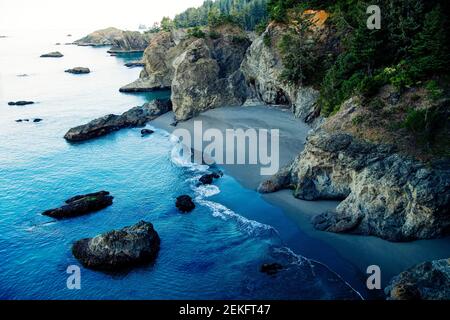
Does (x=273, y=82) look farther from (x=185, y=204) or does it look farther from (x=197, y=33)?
(x=185, y=204)

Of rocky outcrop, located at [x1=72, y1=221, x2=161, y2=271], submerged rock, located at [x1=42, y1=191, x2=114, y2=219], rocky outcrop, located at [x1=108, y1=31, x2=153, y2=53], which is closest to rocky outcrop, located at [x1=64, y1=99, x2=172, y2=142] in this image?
submerged rock, located at [x1=42, y1=191, x2=114, y2=219]

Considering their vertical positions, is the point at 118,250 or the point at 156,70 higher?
the point at 156,70

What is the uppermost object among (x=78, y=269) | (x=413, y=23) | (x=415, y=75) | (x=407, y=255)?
(x=413, y=23)

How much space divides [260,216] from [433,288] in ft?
52.8

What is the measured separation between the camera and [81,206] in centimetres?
3872

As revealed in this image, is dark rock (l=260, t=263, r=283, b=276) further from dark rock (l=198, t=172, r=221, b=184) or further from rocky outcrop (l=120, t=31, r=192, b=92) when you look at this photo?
rocky outcrop (l=120, t=31, r=192, b=92)

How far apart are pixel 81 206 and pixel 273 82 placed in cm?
3276

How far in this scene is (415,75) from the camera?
33844 mm

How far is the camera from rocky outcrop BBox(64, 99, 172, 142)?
6353cm

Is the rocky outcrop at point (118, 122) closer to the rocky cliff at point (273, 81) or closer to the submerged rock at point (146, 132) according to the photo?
the submerged rock at point (146, 132)

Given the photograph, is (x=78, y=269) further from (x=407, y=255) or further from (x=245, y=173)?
(x=407, y=255)

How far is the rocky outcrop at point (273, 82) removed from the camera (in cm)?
5075

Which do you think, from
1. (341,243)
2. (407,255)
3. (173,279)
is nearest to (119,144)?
(173,279)

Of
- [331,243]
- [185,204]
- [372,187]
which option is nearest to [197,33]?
[185,204]
